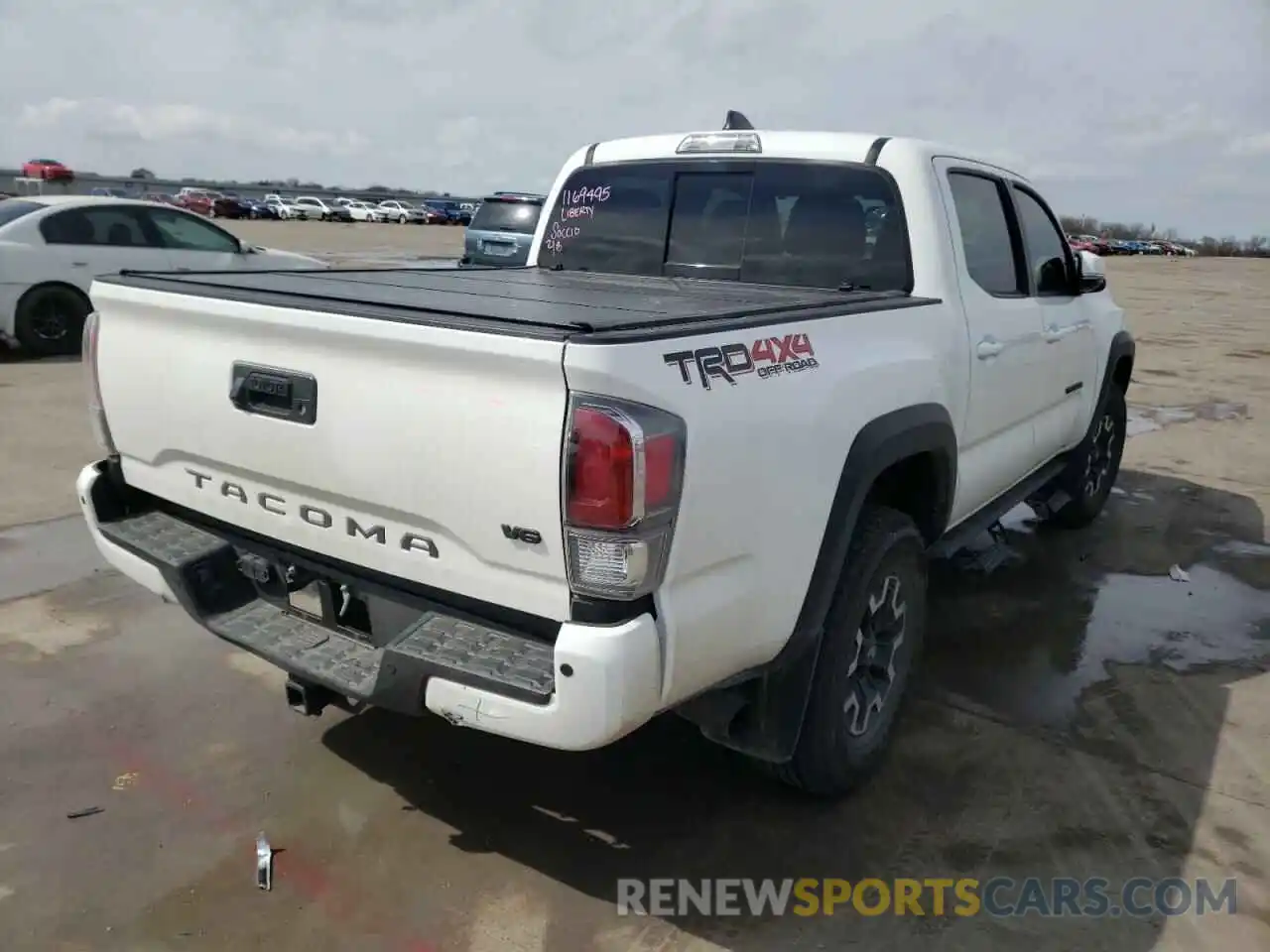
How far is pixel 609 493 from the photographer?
2.11 m

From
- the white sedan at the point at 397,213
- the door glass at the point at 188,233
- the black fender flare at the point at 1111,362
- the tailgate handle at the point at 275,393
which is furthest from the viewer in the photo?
the white sedan at the point at 397,213

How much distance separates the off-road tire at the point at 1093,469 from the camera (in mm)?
5777

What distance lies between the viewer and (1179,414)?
10.1 metres

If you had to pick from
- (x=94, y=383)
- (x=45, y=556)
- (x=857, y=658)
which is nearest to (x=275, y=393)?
(x=94, y=383)

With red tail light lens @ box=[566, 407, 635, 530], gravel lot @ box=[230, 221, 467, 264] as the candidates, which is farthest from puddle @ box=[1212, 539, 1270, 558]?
gravel lot @ box=[230, 221, 467, 264]

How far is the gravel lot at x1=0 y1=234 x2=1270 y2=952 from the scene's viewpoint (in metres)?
2.68

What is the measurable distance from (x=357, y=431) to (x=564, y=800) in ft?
4.68

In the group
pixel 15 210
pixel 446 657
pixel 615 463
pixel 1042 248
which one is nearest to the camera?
pixel 615 463

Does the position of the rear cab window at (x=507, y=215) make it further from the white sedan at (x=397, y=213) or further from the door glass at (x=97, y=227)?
the white sedan at (x=397, y=213)

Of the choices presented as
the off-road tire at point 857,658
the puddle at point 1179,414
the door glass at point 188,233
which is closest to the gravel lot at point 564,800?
the off-road tire at point 857,658

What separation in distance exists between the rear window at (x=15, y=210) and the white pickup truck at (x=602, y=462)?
8.05 m

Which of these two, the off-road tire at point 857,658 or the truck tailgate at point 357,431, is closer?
the truck tailgate at point 357,431

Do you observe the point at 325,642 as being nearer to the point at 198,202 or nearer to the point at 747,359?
the point at 747,359

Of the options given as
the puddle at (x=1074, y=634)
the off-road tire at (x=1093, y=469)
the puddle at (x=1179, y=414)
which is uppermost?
the off-road tire at (x=1093, y=469)
